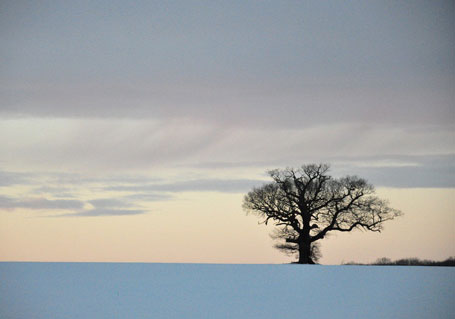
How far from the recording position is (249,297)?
27.1m

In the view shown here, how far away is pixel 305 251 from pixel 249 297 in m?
13.7

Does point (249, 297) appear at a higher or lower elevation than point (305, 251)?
lower

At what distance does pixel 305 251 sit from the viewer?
40344 mm

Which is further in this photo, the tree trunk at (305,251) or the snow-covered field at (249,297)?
the tree trunk at (305,251)

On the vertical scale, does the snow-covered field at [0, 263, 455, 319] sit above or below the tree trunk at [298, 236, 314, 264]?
below

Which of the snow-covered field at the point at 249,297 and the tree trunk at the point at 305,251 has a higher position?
the tree trunk at the point at 305,251

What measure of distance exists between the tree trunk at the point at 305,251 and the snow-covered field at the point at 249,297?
1.81 meters

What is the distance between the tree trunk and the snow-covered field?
1811 mm

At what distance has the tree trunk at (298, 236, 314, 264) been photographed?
40312 millimetres

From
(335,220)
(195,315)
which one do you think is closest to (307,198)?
(335,220)

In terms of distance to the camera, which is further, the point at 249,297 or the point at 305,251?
the point at 305,251

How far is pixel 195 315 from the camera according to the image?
825 inches

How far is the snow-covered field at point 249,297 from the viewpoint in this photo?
2148 cm

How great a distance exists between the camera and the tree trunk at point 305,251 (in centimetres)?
4031
